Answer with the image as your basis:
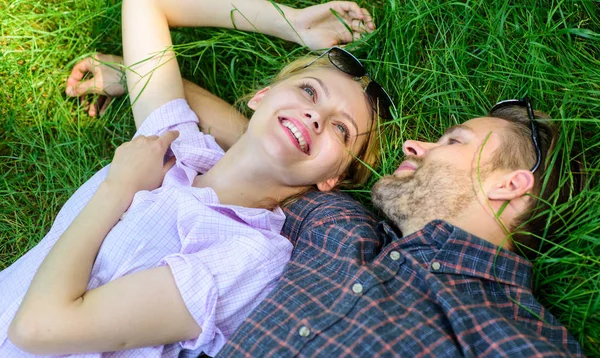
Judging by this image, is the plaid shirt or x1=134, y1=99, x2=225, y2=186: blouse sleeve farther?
x1=134, y1=99, x2=225, y2=186: blouse sleeve

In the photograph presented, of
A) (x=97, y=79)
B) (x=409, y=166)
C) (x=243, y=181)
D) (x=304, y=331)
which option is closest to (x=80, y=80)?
Result: (x=97, y=79)

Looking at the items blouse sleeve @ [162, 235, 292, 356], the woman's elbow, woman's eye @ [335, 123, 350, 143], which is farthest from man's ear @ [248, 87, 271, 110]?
the woman's elbow

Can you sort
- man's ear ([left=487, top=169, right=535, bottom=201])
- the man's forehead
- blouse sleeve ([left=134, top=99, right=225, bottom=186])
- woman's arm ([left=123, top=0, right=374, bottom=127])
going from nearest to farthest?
man's ear ([left=487, top=169, right=535, bottom=201])
the man's forehead
blouse sleeve ([left=134, top=99, right=225, bottom=186])
woman's arm ([left=123, top=0, right=374, bottom=127])

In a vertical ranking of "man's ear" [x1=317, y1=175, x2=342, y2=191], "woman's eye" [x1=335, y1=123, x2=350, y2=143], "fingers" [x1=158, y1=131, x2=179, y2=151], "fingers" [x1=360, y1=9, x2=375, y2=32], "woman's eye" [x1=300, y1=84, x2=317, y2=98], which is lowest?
"man's ear" [x1=317, y1=175, x2=342, y2=191]

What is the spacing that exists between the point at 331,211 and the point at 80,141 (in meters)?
1.74

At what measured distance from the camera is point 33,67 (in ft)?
12.4

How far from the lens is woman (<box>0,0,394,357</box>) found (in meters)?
2.33

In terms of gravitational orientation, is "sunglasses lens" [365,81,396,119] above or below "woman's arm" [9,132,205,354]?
above

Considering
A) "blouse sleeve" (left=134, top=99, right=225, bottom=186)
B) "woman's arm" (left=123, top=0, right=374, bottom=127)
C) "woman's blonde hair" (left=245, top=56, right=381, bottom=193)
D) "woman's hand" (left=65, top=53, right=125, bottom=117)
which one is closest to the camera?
"blouse sleeve" (left=134, top=99, right=225, bottom=186)

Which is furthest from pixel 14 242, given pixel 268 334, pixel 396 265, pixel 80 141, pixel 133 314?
pixel 396 265

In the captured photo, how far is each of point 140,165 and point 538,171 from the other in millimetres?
1897

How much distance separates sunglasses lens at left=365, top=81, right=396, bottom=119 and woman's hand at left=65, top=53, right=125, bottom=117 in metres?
1.60

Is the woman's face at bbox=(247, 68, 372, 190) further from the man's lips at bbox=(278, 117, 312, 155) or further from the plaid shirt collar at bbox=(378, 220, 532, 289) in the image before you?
the plaid shirt collar at bbox=(378, 220, 532, 289)

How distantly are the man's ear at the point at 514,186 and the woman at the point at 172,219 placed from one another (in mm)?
784
